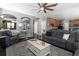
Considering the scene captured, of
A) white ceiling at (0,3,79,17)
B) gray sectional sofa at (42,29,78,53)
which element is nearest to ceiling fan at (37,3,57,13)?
white ceiling at (0,3,79,17)

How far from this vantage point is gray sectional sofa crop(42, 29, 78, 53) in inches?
73.5

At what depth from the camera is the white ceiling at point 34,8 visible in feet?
→ 5.97

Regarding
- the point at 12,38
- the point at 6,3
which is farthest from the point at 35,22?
the point at 6,3

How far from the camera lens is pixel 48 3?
1853 mm

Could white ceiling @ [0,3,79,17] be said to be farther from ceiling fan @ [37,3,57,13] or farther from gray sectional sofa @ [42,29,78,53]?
gray sectional sofa @ [42,29,78,53]

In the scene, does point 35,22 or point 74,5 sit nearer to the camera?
point 74,5

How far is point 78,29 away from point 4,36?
5.86 feet

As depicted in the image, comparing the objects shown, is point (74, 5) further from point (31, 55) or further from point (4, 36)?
point (4, 36)

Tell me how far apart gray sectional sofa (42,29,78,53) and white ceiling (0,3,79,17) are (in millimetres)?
445

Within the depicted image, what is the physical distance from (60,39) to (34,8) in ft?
3.32

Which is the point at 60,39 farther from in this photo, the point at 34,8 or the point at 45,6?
the point at 34,8

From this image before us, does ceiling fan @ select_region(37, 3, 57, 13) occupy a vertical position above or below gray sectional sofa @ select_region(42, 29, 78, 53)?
above

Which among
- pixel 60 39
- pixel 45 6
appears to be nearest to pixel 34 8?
pixel 45 6

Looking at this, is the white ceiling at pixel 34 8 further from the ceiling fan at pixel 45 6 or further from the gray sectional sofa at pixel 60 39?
the gray sectional sofa at pixel 60 39
